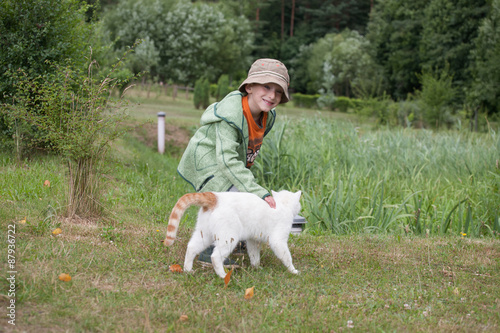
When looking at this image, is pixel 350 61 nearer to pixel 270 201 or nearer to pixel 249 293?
pixel 270 201

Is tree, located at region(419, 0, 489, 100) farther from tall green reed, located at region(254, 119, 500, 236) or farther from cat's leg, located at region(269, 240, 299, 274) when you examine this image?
cat's leg, located at region(269, 240, 299, 274)

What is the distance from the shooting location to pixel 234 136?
11.0ft

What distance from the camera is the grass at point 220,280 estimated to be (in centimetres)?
242

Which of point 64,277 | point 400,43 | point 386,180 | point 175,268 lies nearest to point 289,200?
point 175,268

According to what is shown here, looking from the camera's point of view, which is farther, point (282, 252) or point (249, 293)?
point (282, 252)

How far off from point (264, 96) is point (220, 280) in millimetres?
1353

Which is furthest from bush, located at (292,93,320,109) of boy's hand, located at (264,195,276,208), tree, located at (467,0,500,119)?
boy's hand, located at (264,195,276,208)

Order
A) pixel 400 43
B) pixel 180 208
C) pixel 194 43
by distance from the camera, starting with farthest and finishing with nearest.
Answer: pixel 194 43 → pixel 400 43 → pixel 180 208

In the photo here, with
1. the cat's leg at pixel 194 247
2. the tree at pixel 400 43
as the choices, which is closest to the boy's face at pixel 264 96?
the cat's leg at pixel 194 247

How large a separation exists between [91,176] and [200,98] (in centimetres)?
1745

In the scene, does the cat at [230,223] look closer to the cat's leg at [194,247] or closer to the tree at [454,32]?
the cat's leg at [194,247]

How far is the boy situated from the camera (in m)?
3.20

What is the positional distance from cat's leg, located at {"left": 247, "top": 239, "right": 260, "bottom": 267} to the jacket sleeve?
0.36 m

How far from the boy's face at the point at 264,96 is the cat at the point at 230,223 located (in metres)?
0.72
